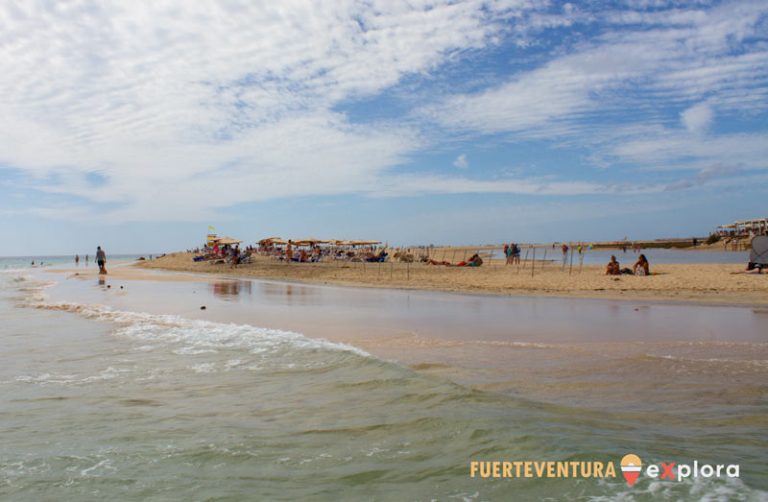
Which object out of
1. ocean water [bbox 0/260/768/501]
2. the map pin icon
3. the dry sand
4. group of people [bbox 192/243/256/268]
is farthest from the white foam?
group of people [bbox 192/243/256/268]

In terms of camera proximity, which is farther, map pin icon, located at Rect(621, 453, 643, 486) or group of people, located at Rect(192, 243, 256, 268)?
group of people, located at Rect(192, 243, 256, 268)

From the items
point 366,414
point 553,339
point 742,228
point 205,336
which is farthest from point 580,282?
point 742,228

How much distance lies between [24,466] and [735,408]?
673 cm

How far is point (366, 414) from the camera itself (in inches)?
219

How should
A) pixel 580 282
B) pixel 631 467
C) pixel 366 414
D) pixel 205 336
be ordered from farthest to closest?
pixel 580 282, pixel 205 336, pixel 366 414, pixel 631 467

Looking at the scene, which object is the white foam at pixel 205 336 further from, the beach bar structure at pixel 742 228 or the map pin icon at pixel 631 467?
the beach bar structure at pixel 742 228

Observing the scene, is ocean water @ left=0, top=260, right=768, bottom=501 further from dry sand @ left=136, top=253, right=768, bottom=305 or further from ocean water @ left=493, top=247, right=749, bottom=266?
ocean water @ left=493, top=247, right=749, bottom=266

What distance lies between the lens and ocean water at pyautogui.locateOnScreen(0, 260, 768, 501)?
3949 millimetres

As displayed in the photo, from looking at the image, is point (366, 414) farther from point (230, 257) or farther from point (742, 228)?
point (742, 228)

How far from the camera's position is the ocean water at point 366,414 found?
13.0 feet

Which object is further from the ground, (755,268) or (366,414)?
(755,268)

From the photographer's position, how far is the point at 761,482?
12.2ft

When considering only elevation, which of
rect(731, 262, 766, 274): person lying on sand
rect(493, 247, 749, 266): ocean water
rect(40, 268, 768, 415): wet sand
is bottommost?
rect(40, 268, 768, 415): wet sand

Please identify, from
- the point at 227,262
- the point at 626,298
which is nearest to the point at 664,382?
the point at 626,298
